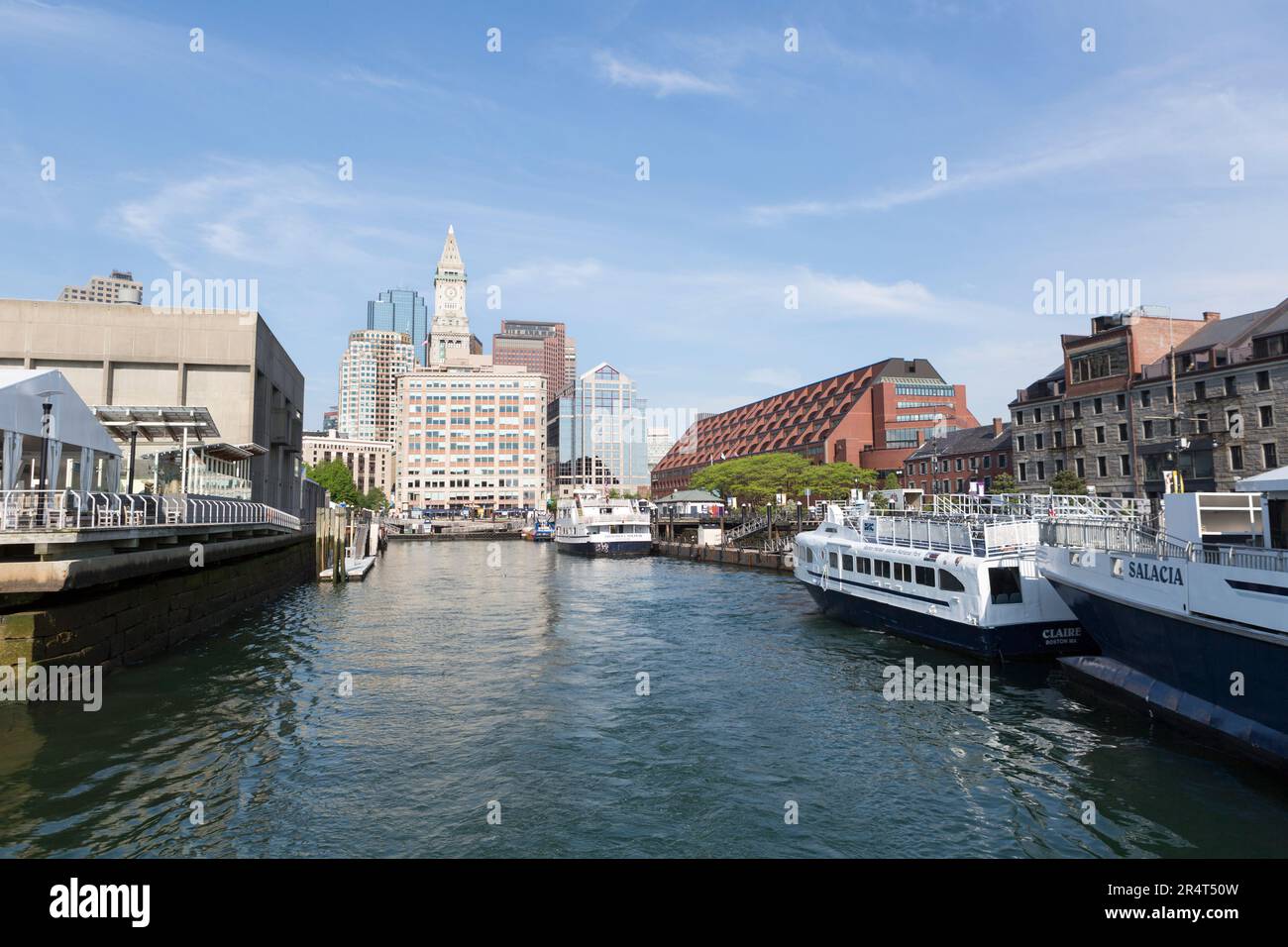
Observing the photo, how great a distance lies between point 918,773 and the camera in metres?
16.4

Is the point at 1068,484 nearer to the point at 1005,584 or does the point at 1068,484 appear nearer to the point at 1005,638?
the point at 1005,584

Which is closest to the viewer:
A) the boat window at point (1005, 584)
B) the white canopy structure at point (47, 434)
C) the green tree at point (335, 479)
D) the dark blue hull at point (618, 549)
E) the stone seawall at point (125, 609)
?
the stone seawall at point (125, 609)

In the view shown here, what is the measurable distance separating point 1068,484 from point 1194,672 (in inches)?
2160

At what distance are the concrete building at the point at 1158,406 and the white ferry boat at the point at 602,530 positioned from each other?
139 ft

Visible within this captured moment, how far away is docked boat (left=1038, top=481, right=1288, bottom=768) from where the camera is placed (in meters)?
15.8

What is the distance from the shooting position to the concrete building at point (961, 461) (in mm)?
84125

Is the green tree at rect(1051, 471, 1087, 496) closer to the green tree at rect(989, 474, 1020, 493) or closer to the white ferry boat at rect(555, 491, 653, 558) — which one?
the green tree at rect(989, 474, 1020, 493)

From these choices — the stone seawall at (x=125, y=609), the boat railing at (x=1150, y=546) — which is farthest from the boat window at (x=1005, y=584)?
the stone seawall at (x=125, y=609)

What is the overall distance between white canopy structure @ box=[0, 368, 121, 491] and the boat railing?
31.5m

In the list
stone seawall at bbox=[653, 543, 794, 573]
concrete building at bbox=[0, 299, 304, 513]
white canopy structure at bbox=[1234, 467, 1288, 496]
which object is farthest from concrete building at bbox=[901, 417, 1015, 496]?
concrete building at bbox=[0, 299, 304, 513]

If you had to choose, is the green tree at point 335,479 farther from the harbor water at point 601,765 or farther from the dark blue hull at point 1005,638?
the dark blue hull at point 1005,638
